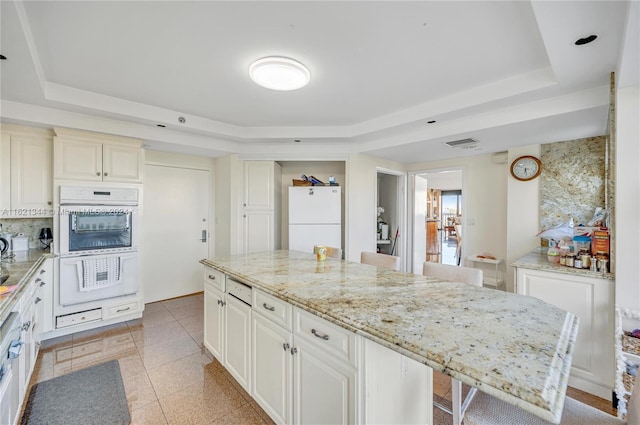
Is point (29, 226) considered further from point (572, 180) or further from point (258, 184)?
point (572, 180)

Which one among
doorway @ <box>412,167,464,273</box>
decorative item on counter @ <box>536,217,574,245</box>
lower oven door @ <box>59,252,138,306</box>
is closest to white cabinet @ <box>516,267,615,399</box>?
decorative item on counter @ <box>536,217,574,245</box>

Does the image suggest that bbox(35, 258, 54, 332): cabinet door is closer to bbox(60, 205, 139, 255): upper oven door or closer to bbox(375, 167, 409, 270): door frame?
bbox(60, 205, 139, 255): upper oven door

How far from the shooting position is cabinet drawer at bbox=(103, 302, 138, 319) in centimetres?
310

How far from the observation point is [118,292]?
3.15 meters

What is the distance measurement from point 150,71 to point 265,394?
99.5 inches

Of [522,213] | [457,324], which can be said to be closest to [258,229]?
[457,324]

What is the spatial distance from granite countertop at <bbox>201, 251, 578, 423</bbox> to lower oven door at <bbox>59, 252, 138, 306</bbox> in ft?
6.70

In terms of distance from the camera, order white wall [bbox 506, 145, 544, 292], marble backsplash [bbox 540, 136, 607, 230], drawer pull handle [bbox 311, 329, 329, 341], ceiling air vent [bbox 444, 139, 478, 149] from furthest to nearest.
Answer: white wall [bbox 506, 145, 544, 292] → ceiling air vent [bbox 444, 139, 478, 149] → marble backsplash [bbox 540, 136, 607, 230] → drawer pull handle [bbox 311, 329, 329, 341]

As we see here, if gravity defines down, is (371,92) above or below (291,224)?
above

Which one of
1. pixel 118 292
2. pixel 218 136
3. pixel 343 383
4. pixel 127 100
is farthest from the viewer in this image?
pixel 218 136

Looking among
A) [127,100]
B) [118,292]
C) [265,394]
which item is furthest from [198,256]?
[265,394]

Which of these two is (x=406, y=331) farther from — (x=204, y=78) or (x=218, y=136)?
(x=218, y=136)

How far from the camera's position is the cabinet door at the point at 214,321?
86.9 inches

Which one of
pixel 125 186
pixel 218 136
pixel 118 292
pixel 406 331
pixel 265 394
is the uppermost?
pixel 218 136
